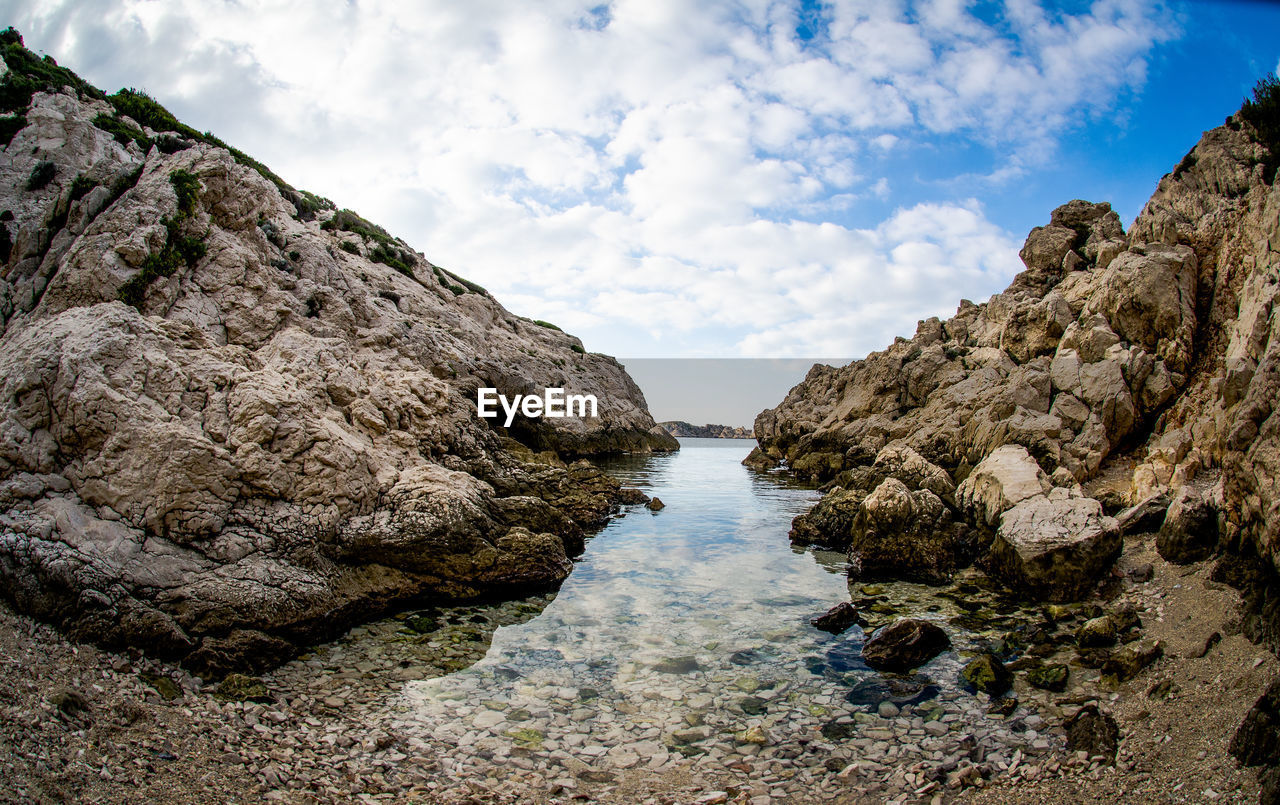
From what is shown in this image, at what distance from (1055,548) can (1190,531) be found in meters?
2.83

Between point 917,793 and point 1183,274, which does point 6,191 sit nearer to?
point 917,793

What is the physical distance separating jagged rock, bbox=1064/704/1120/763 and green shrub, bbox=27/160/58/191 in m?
27.7

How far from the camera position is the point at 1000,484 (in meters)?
20.2

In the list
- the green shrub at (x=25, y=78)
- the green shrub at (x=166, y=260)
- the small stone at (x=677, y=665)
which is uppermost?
the green shrub at (x=25, y=78)

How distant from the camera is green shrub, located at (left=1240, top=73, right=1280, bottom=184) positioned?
695 inches

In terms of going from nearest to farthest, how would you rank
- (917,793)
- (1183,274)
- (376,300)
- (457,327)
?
(917,793)
(1183,274)
(376,300)
(457,327)

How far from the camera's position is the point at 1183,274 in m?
22.2

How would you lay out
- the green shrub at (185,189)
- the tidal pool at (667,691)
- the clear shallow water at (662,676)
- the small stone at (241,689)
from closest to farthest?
the tidal pool at (667,691) → the clear shallow water at (662,676) → the small stone at (241,689) → the green shrub at (185,189)

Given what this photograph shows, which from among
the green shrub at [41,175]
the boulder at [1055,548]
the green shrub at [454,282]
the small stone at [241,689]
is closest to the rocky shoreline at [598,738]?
the small stone at [241,689]

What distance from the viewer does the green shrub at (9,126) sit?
1816cm

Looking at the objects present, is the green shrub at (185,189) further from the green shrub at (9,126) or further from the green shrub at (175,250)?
the green shrub at (9,126)

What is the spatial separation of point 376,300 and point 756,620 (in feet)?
84.2

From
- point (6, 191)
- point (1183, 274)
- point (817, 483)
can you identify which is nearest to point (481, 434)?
point (6, 191)

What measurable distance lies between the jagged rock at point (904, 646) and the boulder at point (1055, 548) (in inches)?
171
